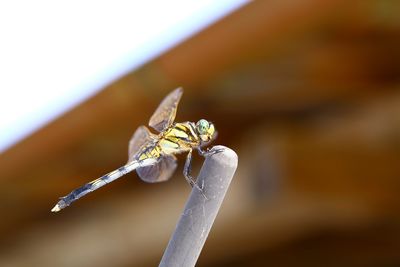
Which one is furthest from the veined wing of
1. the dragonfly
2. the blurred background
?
the blurred background

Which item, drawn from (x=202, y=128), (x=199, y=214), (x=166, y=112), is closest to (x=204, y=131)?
(x=202, y=128)

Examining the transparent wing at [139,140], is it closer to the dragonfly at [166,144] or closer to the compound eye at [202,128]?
the dragonfly at [166,144]

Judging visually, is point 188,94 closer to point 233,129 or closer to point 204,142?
point 233,129

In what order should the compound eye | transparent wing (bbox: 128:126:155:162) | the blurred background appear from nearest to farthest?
the compound eye < transparent wing (bbox: 128:126:155:162) < the blurred background

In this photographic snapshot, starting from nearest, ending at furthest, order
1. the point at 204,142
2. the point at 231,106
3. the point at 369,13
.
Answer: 1. the point at 204,142
2. the point at 369,13
3. the point at 231,106

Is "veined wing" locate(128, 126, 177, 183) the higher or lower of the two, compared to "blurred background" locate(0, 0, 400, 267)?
lower

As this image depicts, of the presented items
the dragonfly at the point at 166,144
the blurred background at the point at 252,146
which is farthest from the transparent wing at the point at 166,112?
the blurred background at the point at 252,146

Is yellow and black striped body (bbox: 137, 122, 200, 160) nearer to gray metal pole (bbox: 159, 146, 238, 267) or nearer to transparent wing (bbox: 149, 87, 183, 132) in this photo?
transparent wing (bbox: 149, 87, 183, 132)

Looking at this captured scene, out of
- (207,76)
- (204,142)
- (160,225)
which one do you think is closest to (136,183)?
(160,225)
